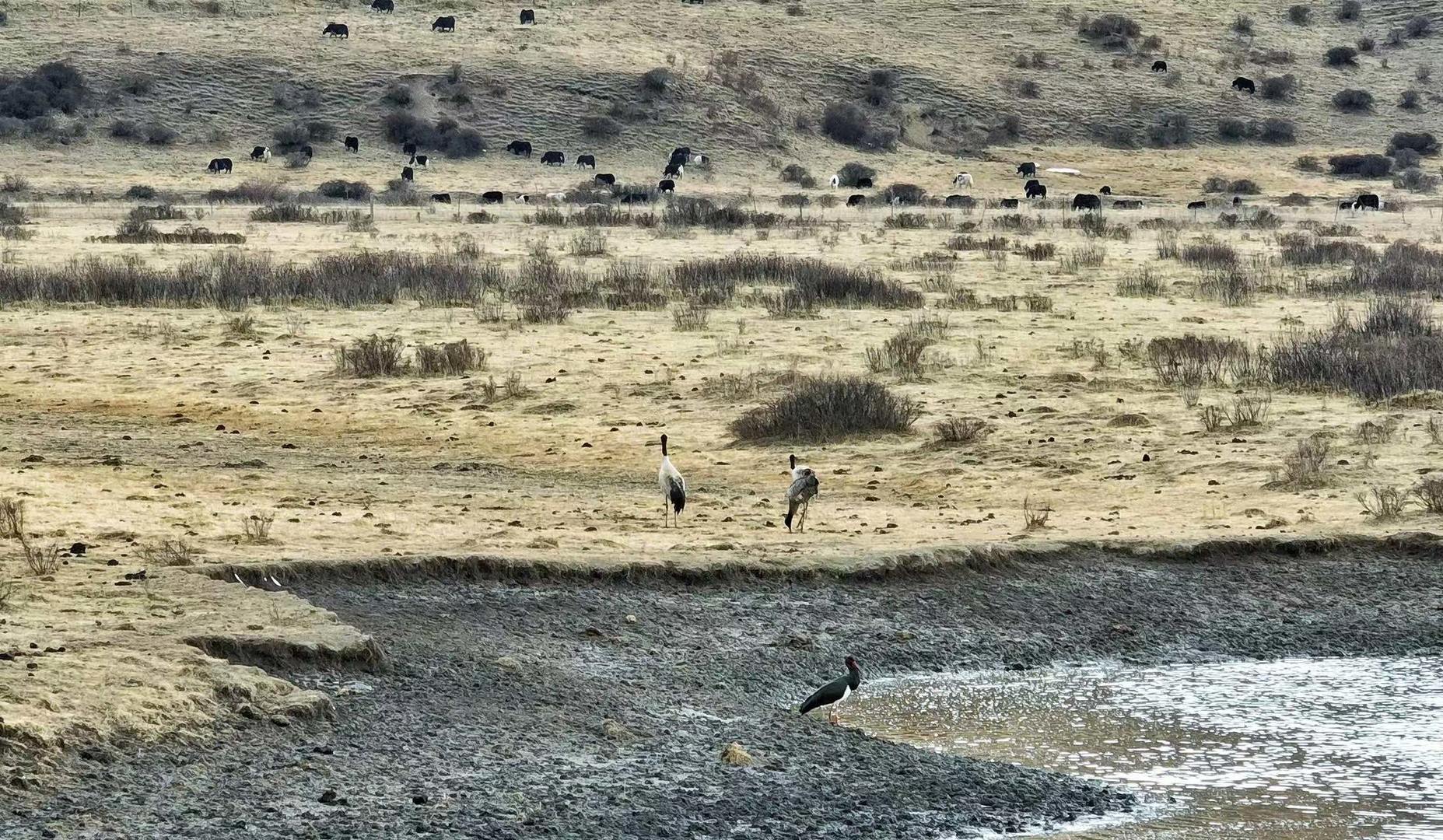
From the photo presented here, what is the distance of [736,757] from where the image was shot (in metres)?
7.60

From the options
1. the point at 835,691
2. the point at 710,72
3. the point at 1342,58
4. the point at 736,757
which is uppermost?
the point at 1342,58

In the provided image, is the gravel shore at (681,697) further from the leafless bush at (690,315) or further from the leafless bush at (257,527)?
the leafless bush at (690,315)

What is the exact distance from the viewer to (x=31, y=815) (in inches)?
249

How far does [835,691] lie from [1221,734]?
1757mm

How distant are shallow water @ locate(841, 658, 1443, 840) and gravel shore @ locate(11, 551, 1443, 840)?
0.91ft

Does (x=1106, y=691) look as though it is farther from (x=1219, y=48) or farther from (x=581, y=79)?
(x=1219, y=48)

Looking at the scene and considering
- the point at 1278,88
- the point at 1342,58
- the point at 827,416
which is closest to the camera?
the point at 827,416

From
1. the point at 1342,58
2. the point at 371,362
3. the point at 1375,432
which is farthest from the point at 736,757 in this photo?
the point at 1342,58

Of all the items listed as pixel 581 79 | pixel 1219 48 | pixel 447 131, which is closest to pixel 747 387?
pixel 447 131

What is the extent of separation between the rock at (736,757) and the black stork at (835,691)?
62cm

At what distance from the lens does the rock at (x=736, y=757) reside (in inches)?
298

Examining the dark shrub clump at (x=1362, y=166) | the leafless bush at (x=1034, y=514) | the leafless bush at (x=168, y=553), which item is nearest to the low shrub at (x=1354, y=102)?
the dark shrub clump at (x=1362, y=166)

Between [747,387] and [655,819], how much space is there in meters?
10.6

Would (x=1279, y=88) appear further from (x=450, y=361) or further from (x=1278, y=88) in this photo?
(x=450, y=361)
